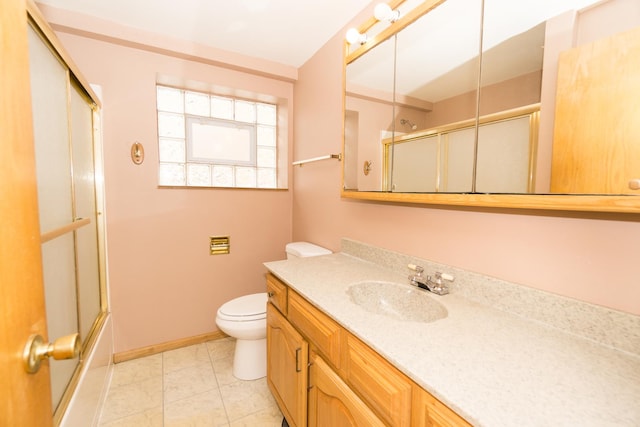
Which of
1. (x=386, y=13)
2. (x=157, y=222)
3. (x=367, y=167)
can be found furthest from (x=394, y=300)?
(x=157, y=222)

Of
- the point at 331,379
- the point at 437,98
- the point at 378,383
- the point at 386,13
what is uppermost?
the point at 386,13

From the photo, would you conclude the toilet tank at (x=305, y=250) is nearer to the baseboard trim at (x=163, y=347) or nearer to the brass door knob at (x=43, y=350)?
the baseboard trim at (x=163, y=347)

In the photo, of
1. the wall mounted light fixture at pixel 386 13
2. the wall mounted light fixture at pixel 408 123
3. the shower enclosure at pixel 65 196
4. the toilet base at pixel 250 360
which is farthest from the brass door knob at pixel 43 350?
the wall mounted light fixture at pixel 386 13

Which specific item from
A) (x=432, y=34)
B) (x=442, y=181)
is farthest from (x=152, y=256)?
(x=432, y=34)

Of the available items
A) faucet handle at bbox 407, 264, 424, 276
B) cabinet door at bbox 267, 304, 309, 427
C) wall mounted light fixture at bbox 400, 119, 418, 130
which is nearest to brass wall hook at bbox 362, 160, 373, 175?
wall mounted light fixture at bbox 400, 119, 418, 130

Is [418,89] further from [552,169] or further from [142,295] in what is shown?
[142,295]

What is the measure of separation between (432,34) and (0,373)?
1601mm

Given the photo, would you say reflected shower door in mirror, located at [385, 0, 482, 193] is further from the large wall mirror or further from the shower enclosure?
the shower enclosure

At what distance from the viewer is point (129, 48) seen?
6.33 ft

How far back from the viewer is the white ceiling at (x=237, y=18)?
1.65 m

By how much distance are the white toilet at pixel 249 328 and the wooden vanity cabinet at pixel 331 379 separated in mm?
226

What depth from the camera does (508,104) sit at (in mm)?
943

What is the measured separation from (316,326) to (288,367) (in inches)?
16.3

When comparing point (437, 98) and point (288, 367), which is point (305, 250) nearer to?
point (288, 367)
